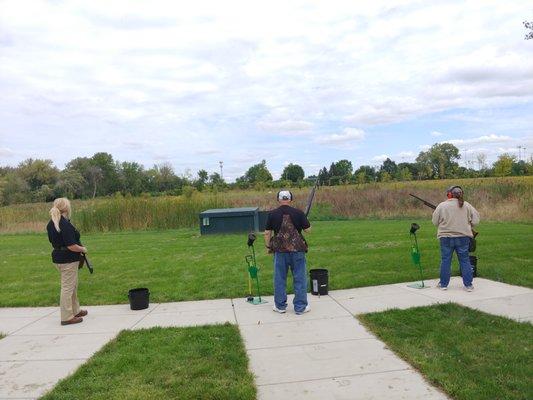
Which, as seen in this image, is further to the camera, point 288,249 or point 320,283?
point 320,283

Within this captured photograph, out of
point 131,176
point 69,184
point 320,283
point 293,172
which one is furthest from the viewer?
point 131,176

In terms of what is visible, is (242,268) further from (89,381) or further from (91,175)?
(91,175)

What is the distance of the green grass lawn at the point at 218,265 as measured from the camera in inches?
336

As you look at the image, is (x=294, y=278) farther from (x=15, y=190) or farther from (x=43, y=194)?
(x=15, y=190)

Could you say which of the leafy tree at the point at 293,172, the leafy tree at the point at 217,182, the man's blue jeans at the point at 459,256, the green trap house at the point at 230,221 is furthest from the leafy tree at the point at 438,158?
the man's blue jeans at the point at 459,256

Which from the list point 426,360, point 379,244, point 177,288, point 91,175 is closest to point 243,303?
point 177,288

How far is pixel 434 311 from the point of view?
21.2ft

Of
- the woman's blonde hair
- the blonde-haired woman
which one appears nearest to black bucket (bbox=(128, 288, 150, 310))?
the blonde-haired woman

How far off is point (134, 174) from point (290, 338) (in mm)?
86561

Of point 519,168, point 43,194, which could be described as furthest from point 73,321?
point 519,168

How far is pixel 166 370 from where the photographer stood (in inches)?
186

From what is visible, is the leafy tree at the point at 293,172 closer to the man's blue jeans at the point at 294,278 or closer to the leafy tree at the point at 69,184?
the leafy tree at the point at 69,184

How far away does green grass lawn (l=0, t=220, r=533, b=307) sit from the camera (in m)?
8.52

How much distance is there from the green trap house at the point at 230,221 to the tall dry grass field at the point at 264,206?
5.64 metres
